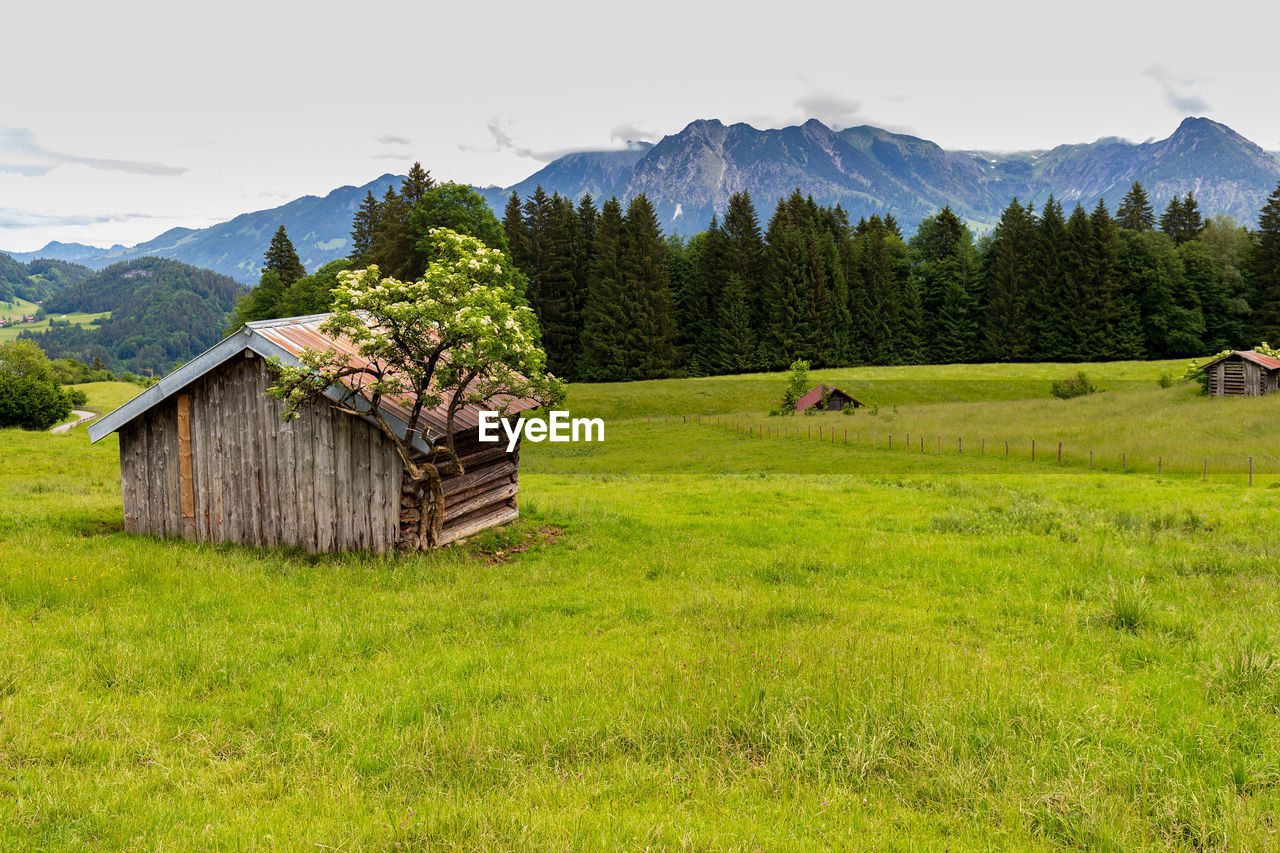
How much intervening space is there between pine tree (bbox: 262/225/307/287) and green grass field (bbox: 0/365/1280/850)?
233ft

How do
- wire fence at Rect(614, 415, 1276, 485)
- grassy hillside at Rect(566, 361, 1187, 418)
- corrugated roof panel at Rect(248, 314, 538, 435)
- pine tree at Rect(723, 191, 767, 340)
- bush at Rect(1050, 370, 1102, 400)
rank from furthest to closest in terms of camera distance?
1. pine tree at Rect(723, 191, 767, 340)
2. grassy hillside at Rect(566, 361, 1187, 418)
3. bush at Rect(1050, 370, 1102, 400)
4. wire fence at Rect(614, 415, 1276, 485)
5. corrugated roof panel at Rect(248, 314, 538, 435)

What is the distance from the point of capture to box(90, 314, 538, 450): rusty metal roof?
14.5 meters

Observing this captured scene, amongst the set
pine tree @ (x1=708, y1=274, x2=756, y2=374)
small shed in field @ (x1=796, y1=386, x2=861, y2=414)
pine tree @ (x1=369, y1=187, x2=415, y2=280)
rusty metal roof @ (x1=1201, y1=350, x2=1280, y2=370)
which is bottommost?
small shed in field @ (x1=796, y1=386, x2=861, y2=414)

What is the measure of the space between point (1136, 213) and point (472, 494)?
122 m

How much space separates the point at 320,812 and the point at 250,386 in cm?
1252

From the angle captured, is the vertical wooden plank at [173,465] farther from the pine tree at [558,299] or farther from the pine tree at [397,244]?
the pine tree at [558,299]

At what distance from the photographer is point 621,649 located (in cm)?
907

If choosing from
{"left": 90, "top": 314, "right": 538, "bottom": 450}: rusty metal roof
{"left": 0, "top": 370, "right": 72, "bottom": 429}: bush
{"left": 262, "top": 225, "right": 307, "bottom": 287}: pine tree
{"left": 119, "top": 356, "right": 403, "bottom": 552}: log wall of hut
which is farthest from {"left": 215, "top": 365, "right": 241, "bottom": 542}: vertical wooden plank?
{"left": 262, "top": 225, "right": 307, "bottom": 287}: pine tree

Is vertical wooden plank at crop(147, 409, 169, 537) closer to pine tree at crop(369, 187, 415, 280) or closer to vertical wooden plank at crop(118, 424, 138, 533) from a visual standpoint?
vertical wooden plank at crop(118, 424, 138, 533)

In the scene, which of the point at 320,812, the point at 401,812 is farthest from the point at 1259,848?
the point at 320,812

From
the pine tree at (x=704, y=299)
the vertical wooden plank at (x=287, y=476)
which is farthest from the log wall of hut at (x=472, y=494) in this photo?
the pine tree at (x=704, y=299)

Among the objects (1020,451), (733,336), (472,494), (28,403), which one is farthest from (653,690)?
(733,336)

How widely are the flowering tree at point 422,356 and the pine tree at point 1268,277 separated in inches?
4023

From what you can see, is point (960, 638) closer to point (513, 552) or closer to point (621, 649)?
point (621, 649)
